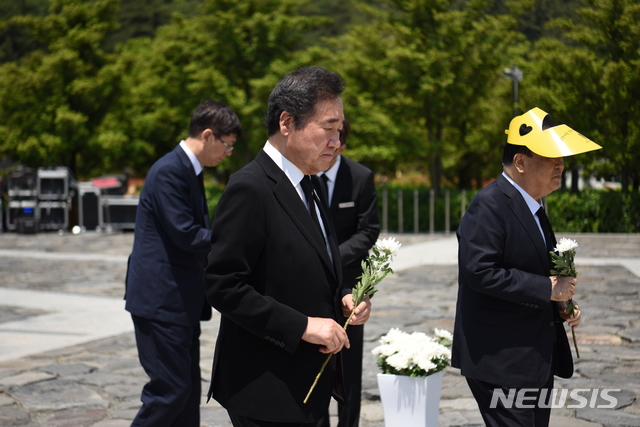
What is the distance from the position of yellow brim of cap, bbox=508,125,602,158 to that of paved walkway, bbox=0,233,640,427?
239cm

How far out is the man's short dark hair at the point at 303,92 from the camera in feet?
8.30

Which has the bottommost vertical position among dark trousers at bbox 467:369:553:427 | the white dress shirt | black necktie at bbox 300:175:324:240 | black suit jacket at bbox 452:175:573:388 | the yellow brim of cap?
dark trousers at bbox 467:369:553:427

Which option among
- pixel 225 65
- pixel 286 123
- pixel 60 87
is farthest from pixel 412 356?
pixel 60 87

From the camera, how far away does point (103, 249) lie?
17.3 meters

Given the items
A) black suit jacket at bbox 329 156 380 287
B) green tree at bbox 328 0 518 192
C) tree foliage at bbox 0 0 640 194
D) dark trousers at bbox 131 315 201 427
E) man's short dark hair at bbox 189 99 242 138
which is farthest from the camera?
green tree at bbox 328 0 518 192

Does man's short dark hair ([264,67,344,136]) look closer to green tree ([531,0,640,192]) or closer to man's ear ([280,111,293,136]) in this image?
man's ear ([280,111,293,136])

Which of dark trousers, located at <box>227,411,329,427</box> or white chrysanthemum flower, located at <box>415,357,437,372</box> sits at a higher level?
dark trousers, located at <box>227,411,329,427</box>

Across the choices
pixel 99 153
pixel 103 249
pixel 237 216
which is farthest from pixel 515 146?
pixel 99 153

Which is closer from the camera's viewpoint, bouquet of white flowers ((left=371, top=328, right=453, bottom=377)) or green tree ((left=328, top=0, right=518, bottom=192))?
bouquet of white flowers ((left=371, top=328, right=453, bottom=377))

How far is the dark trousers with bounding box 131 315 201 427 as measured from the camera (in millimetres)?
3678

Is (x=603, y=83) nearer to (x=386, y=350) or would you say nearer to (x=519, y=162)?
(x=386, y=350)

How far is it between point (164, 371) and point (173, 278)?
19.8 inches

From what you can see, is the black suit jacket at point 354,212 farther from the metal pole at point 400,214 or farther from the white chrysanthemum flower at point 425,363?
the metal pole at point 400,214

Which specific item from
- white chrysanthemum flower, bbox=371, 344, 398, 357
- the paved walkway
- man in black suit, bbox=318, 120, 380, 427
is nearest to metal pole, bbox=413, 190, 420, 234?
the paved walkway
